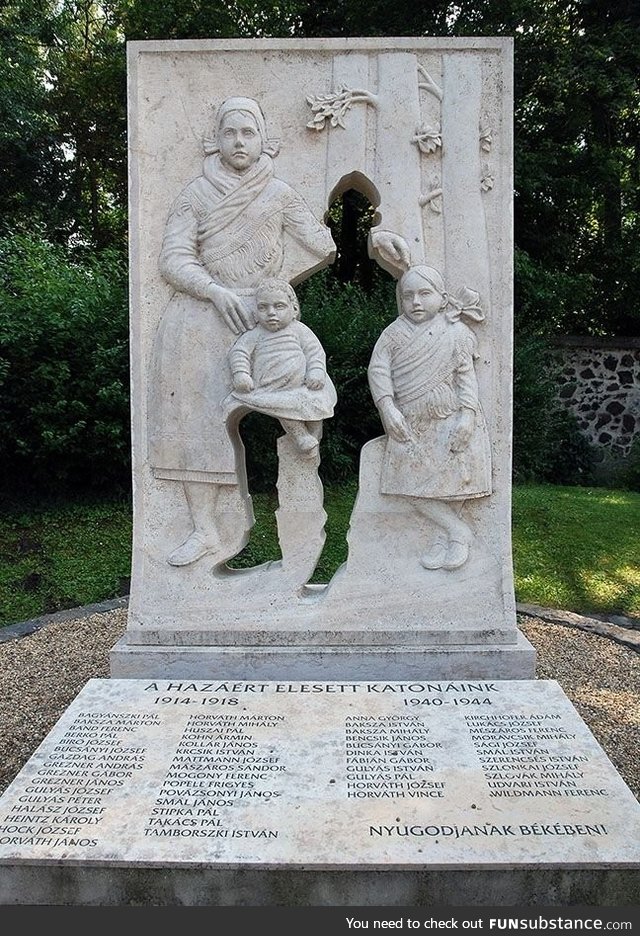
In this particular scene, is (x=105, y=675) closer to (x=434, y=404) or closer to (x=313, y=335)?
(x=313, y=335)

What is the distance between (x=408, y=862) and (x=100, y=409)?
5.96 metres

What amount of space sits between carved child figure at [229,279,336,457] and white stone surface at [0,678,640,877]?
131cm

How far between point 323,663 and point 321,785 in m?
1.09

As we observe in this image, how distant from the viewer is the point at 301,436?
142 inches

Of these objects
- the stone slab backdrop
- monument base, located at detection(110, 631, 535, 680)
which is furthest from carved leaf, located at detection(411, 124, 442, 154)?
monument base, located at detection(110, 631, 535, 680)

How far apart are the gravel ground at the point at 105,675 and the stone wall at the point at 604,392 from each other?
7.63 meters

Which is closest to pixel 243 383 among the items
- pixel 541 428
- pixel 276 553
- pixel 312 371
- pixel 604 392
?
pixel 312 371

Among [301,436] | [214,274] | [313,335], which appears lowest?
[301,436]

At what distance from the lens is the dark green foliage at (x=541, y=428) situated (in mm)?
10195

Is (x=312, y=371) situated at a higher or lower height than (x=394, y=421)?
higher

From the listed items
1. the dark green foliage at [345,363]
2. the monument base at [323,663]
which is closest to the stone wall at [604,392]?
the dark green foliage at [345,363]

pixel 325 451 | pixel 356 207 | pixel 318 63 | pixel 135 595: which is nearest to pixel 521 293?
pixel 356 207

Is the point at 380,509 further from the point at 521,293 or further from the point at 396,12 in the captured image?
the point at 396,12

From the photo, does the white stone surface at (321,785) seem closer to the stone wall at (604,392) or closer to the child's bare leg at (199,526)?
the child's bare leg at (199,526)
